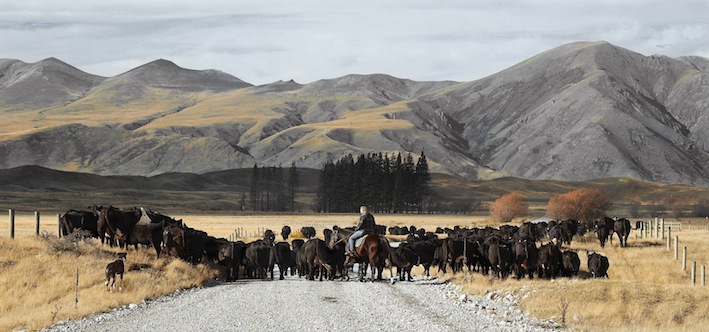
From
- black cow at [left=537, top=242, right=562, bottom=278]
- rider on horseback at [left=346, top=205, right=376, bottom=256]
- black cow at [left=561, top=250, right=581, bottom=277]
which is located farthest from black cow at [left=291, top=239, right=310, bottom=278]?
black cow at [left=561, top=250, right=581, bottom=277]

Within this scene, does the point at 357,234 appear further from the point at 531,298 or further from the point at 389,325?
the point at 389,325

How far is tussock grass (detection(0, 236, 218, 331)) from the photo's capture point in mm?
24030

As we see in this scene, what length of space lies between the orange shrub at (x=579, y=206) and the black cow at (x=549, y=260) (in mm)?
77213

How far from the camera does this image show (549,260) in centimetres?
3688

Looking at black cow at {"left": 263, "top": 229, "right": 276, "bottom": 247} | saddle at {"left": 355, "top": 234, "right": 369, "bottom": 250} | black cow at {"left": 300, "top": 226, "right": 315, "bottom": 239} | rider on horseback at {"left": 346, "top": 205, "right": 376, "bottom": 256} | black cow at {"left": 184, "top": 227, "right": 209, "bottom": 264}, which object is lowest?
black cow at {"left": 300, "top": 226, "right": 315, "bottom": 239}

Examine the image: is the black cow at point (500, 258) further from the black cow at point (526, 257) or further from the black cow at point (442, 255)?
the black cow at point (442, 255)

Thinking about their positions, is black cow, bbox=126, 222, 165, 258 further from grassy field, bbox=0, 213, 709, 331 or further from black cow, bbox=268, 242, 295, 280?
black cow, bbox=268, 242, 295, 280

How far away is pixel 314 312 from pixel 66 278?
1096cm

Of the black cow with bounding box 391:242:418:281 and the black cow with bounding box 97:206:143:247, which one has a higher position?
the black cow with bounding box 97:206:143:247

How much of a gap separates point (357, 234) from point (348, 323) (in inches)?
485

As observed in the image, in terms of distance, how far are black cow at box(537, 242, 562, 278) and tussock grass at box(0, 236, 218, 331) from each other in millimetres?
14304

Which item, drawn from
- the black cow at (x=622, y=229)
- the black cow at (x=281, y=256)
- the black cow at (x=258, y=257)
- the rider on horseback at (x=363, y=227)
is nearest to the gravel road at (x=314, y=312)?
the rider on horseback at (x=363, y=227)

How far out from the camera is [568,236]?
2591 inches

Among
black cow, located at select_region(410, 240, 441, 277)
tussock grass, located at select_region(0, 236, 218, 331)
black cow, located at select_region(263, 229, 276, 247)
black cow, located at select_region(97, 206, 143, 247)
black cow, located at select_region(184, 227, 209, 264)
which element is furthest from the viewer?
black cow, located at select_region(263, 229, 276, 247)
